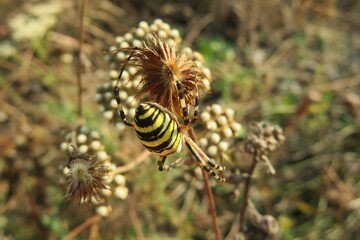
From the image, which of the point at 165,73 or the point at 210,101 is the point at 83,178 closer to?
the point at 165,73

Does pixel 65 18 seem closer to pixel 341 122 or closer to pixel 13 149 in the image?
pixel 13 149

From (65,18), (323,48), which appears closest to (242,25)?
(323,48)

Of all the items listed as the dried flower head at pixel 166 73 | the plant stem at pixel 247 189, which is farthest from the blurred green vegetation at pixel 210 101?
the dried flower head at pixel 166 73

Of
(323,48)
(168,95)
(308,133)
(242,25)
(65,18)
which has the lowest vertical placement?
(308,133)

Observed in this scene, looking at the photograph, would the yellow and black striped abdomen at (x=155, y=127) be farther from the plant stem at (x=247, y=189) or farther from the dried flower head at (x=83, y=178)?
the plant stem at (x=247, y=189)

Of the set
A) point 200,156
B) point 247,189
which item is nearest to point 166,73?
point 200,156

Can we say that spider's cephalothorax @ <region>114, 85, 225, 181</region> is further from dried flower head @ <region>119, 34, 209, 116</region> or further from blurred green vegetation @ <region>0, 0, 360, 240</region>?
blurred green vegetation @ <region>0, 0, 360, 240</region>
